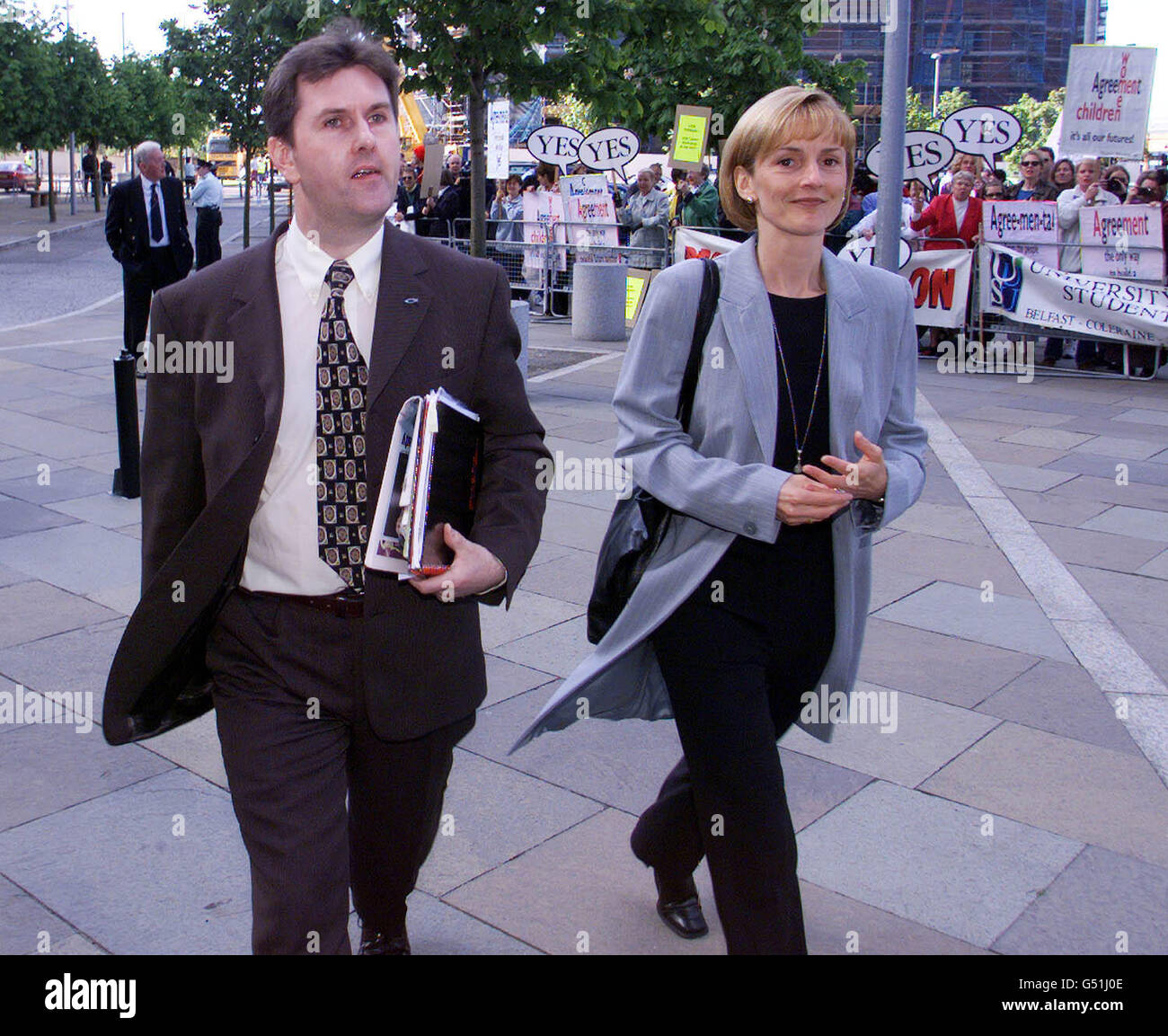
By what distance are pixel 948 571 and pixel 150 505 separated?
459 centimetres

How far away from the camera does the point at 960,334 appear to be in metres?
13.0

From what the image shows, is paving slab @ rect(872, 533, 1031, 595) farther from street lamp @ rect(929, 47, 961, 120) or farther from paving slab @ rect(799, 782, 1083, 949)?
street lamp @ rect(929, 47, 961, 120)

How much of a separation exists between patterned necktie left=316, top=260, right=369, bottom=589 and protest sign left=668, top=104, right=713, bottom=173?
42.3 feet

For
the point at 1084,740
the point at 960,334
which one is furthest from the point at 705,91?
the point at 1084,740

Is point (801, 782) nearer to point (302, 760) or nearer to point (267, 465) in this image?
point (302, 760)

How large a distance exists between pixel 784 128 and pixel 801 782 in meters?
2.09

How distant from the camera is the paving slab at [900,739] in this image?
410cm

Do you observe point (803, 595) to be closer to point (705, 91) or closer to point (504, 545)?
point (504, 545)

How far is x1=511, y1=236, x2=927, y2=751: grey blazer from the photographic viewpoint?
8.43 feet

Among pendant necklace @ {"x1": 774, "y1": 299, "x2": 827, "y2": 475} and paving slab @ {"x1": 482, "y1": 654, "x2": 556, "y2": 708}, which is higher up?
pendant necklace @ {"x1": 774, "y1": 299, "x2": 827, "y2": 475}

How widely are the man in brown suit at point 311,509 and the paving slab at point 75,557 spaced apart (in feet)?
12.1

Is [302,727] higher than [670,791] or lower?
higher

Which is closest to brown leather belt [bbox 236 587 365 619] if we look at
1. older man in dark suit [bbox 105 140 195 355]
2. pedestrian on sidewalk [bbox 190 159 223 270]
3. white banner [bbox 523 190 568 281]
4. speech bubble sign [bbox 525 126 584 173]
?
older man in dark suit [bbox 105 140 195 355]

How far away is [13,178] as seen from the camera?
179 feet
